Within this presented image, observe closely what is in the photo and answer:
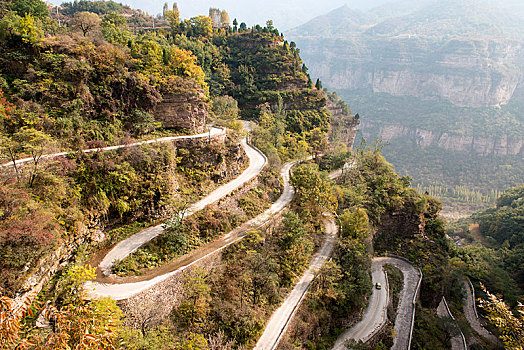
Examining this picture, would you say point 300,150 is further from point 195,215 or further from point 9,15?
point 9,15

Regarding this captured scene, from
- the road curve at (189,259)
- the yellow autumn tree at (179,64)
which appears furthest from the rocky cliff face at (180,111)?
the road curve at (189,259)

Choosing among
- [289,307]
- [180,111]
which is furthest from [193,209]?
[289,307]

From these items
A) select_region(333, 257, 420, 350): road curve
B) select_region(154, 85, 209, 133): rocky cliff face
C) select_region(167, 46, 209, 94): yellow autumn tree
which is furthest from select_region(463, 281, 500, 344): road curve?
select_region(167, 46, 209, 94): yellow autumn tree

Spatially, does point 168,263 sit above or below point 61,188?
below

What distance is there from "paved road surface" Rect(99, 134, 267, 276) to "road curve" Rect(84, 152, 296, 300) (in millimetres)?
1395

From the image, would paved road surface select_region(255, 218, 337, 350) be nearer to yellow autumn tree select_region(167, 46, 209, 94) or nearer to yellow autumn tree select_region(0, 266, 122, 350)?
yellow autumn tree select_region(0, 266, 122, 350)

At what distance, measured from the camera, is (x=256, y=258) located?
74.7ft

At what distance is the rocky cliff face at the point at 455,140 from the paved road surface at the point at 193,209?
161481 mm

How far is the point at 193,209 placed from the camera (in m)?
25.1

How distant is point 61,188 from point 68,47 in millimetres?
14426

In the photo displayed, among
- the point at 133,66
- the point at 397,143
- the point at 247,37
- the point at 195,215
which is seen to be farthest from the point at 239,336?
the point at 397,143

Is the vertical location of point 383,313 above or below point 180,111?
below

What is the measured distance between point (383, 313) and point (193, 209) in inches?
830

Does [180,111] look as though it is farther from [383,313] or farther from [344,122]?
[344,122]
